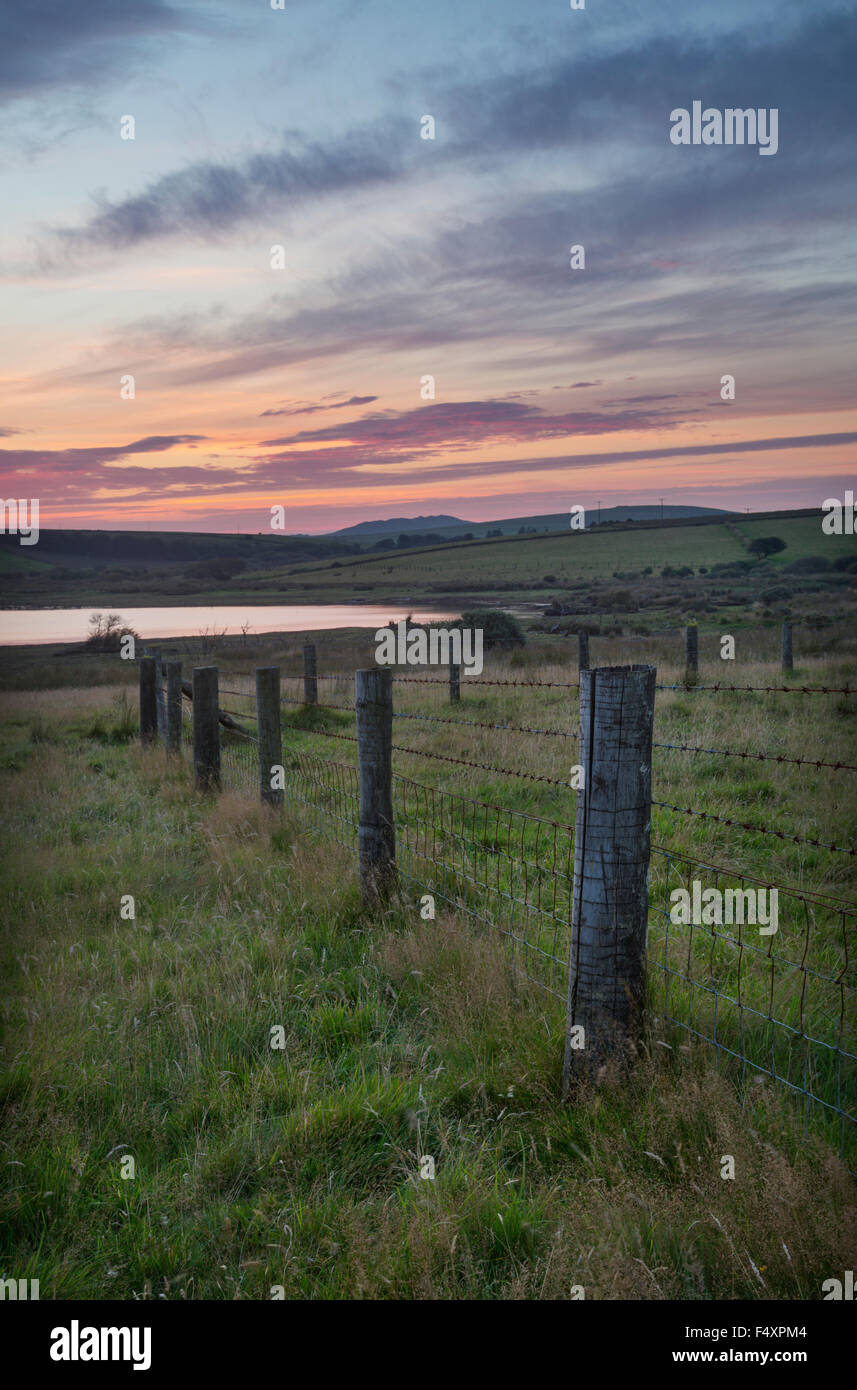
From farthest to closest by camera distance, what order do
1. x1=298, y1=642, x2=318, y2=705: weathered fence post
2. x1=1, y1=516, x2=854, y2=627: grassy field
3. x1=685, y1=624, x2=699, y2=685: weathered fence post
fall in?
x1=1, y1=516, x2=854, y2=627: grassy field
x1=298, y1=642, x2=318, y2=705: weathered fence post
x1=685, y1=624, x2=699, y2=685: weathered fence post

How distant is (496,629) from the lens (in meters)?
29.8

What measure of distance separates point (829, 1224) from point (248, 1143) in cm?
189

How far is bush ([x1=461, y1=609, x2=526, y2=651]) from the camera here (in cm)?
2889

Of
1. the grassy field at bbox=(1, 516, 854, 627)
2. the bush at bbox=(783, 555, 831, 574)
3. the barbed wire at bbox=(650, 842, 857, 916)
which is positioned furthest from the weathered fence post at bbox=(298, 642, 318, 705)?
the bush at bbox=(783, 555, 831, 574)

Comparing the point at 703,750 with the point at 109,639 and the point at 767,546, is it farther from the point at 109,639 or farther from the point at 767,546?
the point at 767,546

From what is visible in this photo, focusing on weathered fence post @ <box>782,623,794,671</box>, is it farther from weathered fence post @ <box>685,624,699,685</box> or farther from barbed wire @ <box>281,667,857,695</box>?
barbed wire @ <box>281,667,857,695</box>

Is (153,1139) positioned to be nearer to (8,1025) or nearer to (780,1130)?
(8,1025)

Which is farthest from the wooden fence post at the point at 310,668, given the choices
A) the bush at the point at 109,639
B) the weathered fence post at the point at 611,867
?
the bush at the point at 109,639

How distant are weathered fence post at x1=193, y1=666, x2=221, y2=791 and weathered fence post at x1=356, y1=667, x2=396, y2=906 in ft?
13.3

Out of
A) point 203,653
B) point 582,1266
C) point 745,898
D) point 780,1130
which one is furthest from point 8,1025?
point 203,653

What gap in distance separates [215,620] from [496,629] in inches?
1750

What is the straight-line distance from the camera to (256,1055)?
378 cm

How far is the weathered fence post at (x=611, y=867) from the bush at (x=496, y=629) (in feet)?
82.0

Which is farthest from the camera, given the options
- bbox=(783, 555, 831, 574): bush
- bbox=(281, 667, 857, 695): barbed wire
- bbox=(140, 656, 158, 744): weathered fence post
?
bbox=(783, 555, 831, 574): bush
